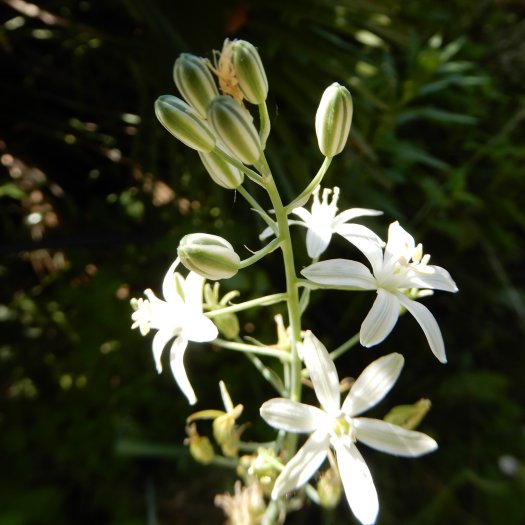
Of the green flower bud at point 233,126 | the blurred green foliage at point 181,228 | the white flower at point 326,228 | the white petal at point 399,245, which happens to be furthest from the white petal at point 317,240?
the blurred green foliage at point 181,228

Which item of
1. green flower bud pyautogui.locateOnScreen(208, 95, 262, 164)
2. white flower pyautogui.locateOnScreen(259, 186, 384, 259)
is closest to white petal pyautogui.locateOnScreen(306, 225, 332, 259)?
white flower pyautogui.locateOnScreen(259, 186, 384, 259)

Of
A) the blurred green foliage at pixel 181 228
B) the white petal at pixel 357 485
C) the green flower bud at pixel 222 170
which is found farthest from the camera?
the blurred green foliage at pixel 181 228

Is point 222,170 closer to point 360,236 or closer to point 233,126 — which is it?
point 233,126

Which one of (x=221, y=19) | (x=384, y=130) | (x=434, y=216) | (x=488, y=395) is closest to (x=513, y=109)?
(x=434, y=216)

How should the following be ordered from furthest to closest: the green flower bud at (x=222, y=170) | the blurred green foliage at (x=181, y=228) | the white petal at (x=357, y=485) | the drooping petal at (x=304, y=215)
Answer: the blurred green foliage at (x=181, y=228) → the drooping petal at (x=304, y=215) → the green flower bud at (x=222, y=170) → the white petal at (x=357, y=485)

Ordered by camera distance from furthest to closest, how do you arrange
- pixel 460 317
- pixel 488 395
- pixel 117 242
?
pixel 460 317, pixel 488 395, pixel 117 242

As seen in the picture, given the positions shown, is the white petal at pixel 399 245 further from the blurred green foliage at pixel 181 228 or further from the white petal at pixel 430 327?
the blurred green foliage at pixel 181 228

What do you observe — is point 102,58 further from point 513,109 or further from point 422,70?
point 513,109
